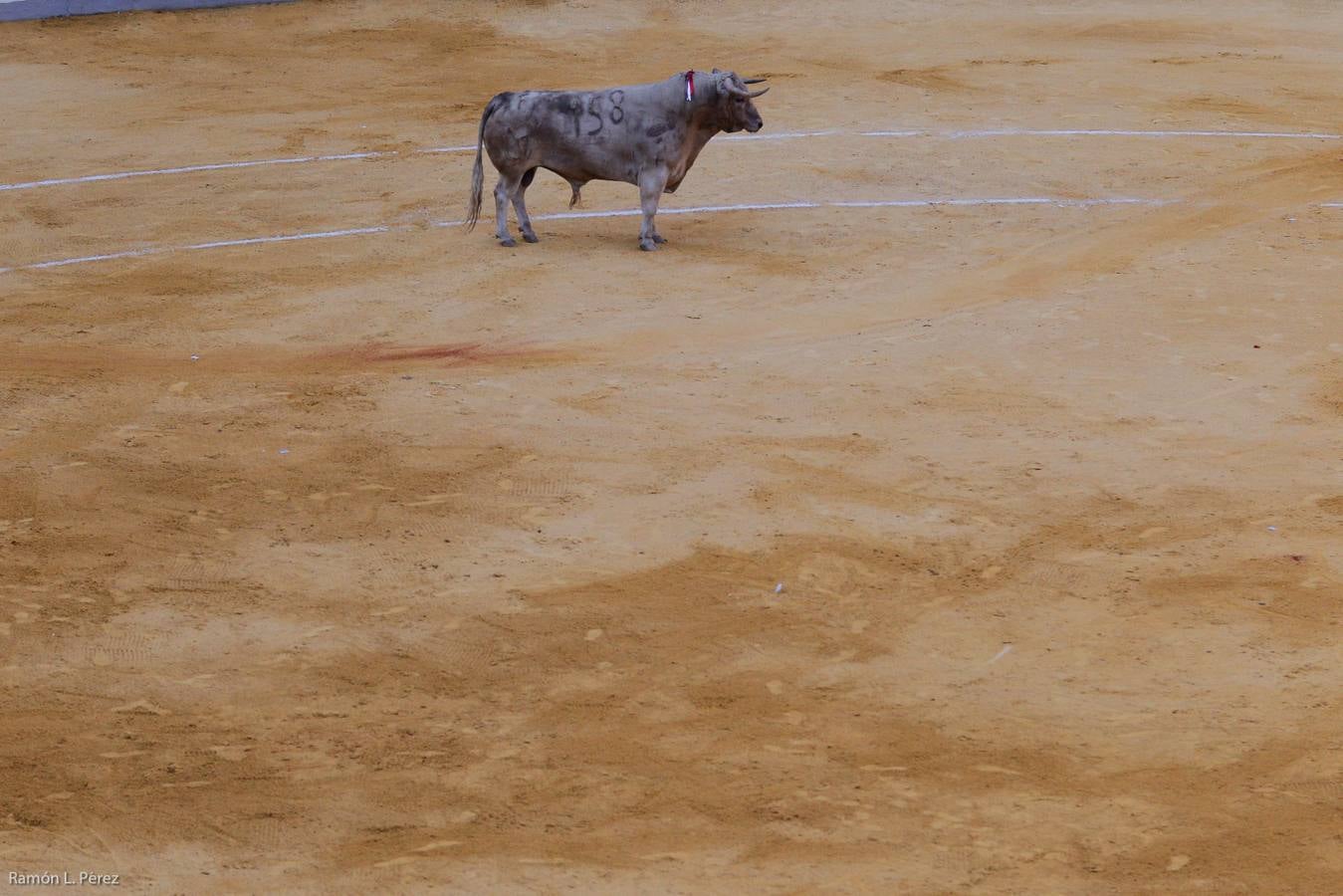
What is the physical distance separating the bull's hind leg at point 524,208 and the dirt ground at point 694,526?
0.89ft

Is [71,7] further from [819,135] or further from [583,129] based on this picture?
[583,129]

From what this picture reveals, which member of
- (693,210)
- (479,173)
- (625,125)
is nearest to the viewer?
(625,125)

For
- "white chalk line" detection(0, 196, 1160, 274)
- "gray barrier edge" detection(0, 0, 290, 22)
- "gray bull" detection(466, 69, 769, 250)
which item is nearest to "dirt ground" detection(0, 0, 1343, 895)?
"white chalk line" detection(0, 196, 1160, 274)

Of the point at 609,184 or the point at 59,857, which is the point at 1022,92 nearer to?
the point at 609,184

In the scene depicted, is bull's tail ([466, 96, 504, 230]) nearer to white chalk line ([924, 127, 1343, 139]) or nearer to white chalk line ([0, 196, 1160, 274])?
white chalk line ([0, 196, 1160, 274])

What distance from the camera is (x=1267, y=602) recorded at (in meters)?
8.48

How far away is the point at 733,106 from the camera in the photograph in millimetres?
13961

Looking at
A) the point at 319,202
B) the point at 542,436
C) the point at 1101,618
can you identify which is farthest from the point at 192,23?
the point at 1101,618

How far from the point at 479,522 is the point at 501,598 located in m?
0.92

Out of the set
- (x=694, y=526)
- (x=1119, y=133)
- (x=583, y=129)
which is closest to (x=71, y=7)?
(x=583, y=129)

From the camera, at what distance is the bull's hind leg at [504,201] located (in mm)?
14352

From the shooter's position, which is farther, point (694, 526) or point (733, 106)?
point (733, 106)

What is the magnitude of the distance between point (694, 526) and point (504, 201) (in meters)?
5.76

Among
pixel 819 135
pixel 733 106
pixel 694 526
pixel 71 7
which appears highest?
pixel 733 106
